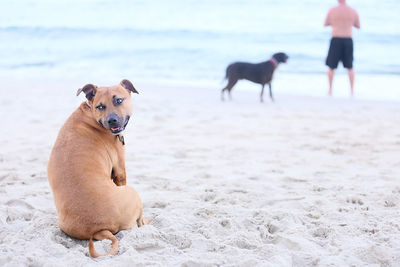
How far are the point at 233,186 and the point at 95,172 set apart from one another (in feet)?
5.59

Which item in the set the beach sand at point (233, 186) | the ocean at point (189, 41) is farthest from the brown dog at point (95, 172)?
the ocean at point (189, 41)

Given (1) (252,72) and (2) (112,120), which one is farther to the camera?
(1) (252,72)

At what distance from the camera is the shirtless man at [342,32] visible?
30.8 ft

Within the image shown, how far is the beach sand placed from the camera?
2.79 metres

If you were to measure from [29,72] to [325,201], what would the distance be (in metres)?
11.6

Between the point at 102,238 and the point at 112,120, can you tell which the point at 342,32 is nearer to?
the point at 112,120

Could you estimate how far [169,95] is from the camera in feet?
31.1

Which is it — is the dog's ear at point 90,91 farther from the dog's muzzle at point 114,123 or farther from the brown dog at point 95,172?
the dog's muzzle at point 114,123

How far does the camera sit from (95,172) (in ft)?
9.50

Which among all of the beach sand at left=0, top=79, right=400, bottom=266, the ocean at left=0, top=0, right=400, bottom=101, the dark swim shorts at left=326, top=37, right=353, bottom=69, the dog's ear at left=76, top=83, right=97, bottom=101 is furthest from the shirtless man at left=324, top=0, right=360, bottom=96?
the dog's ear at left=76, top=83, right=97, bottom=101

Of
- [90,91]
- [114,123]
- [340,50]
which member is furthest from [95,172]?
[340,50]

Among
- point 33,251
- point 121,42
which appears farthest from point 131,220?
point 121,42

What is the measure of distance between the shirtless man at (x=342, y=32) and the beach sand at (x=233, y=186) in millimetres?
1340

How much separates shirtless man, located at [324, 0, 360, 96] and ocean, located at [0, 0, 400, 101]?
98 centimetres
